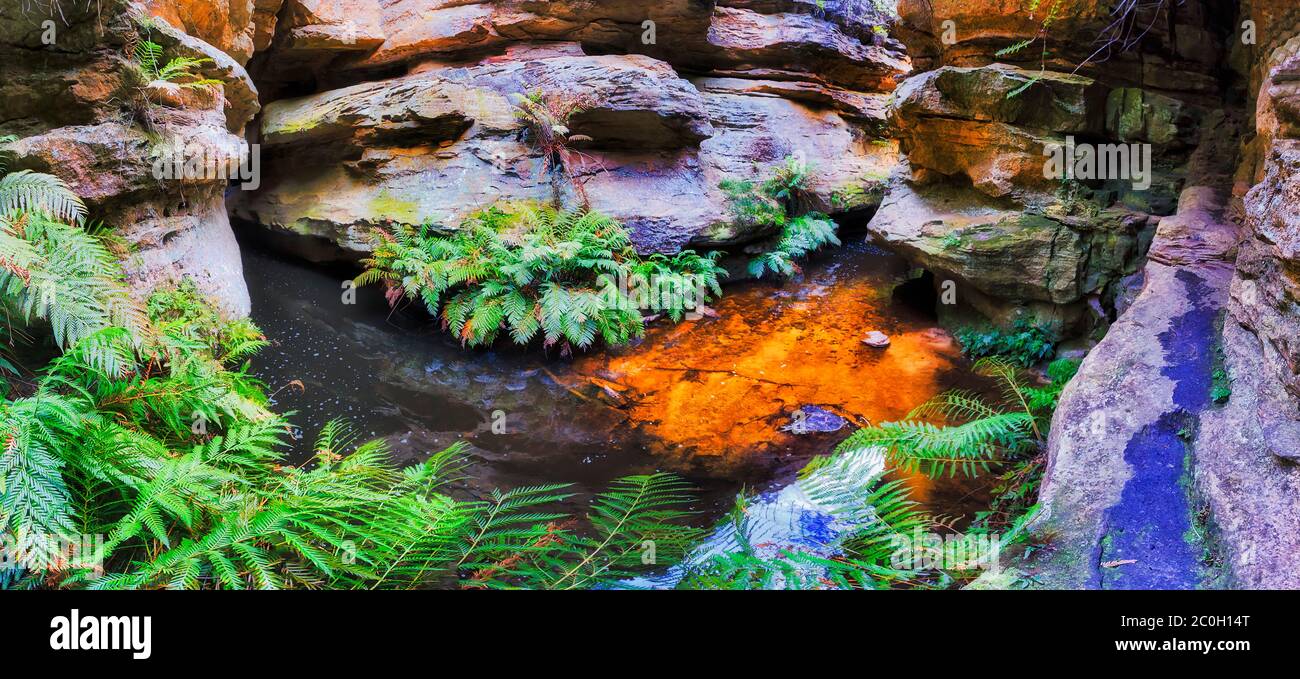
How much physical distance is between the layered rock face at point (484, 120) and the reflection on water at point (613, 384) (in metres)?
1.30

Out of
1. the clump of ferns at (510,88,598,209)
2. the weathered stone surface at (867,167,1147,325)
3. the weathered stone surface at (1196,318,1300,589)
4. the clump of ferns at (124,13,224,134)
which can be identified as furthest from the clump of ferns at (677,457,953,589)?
the clump of ferns at (510,88,598,209)

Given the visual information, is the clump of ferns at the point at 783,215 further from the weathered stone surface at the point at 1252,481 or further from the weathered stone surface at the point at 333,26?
the weathered stone surface at the point at 1252,481

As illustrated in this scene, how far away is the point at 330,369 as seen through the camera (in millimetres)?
7004

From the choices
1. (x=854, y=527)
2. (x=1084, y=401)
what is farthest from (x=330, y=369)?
(x=1084, y=401)

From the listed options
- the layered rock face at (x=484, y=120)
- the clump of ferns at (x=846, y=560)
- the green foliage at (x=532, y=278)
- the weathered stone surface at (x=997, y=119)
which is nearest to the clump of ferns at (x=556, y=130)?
the layered rock face at (x=484, y=120)

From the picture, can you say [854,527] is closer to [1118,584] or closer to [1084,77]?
[1118,584]

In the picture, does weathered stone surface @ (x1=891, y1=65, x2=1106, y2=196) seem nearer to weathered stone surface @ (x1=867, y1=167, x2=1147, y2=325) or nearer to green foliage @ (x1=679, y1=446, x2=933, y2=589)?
weathered stone surface @ (x1=867, y1=167, x2=1147, y2=325)

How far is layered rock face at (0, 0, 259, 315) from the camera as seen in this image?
4.84m

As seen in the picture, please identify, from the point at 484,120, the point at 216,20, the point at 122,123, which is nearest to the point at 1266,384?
the point at 122,123

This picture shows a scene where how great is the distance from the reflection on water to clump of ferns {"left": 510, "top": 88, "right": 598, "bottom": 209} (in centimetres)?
263

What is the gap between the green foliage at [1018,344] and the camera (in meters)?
7.42

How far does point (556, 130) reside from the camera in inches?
371

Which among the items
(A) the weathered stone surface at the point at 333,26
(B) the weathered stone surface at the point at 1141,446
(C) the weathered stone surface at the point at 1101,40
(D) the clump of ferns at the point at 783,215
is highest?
(A) the weathered stone surface at the point at 333,26

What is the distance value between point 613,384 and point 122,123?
4.70 metres
